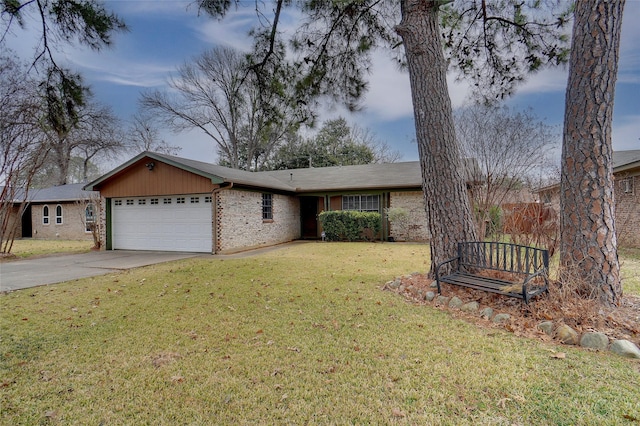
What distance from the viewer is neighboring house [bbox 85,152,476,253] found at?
451 inches

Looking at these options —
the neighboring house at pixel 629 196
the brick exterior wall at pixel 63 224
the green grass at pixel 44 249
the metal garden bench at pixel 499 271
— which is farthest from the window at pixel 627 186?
the brick exterior wall at pixel 63 224

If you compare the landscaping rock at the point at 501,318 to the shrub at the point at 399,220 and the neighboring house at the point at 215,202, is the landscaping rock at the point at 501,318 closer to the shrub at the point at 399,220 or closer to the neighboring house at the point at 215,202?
the neighboring house at the point at 215,202

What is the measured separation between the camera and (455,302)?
15.5 feet

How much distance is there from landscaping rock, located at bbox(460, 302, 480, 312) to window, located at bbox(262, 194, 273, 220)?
33.4 feet

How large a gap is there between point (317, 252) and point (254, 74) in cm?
601

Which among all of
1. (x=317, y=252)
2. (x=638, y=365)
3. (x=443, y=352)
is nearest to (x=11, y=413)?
(x=443, y=352)

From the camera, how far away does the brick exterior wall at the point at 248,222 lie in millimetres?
11359

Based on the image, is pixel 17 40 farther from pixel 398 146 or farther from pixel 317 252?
pixel 398 146

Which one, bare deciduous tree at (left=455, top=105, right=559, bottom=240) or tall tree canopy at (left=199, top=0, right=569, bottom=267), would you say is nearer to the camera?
tall tree canopy at (left=199, top=0, right=569, bottom=267)

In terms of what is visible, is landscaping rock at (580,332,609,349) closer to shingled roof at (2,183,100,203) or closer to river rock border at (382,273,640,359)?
river rock border at (382,273,640,359)

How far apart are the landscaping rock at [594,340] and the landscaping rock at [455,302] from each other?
1.50 m

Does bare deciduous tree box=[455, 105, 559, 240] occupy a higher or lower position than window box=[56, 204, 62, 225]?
higher

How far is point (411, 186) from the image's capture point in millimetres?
13875

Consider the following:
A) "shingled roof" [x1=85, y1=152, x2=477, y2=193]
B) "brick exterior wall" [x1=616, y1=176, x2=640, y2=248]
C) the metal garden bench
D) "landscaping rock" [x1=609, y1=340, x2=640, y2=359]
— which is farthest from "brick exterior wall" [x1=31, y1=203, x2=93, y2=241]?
"brick exterior wall" [x1=616, y1=176, x2=640, y2=248]
